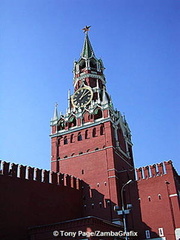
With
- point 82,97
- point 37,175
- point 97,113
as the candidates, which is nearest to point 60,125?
point 82,97

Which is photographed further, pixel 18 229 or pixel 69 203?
pixel 69 203

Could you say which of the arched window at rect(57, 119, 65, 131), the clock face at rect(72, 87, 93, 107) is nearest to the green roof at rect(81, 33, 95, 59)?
the clock face at rect(72, 87, 93, 107)

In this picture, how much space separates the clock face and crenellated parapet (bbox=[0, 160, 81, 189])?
12.3 m

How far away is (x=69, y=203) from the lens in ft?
108

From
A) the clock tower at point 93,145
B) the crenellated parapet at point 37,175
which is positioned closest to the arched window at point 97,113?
the clock tower at point 93,145

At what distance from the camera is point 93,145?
38.3 m

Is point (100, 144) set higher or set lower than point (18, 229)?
higher

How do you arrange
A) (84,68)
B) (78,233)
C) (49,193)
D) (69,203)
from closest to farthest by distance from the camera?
1. (78,233)
2. (49,193)
3. (69,203)
4. (84,68)

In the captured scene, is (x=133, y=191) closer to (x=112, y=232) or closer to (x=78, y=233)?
(x=112, y=232)

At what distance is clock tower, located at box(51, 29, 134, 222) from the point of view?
34.7 metres

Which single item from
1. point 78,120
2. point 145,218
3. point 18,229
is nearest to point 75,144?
point 78,120

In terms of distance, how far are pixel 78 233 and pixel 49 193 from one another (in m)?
6.63

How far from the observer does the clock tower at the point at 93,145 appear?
34.7 metres

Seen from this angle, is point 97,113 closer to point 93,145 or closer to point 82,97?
point 82,97
